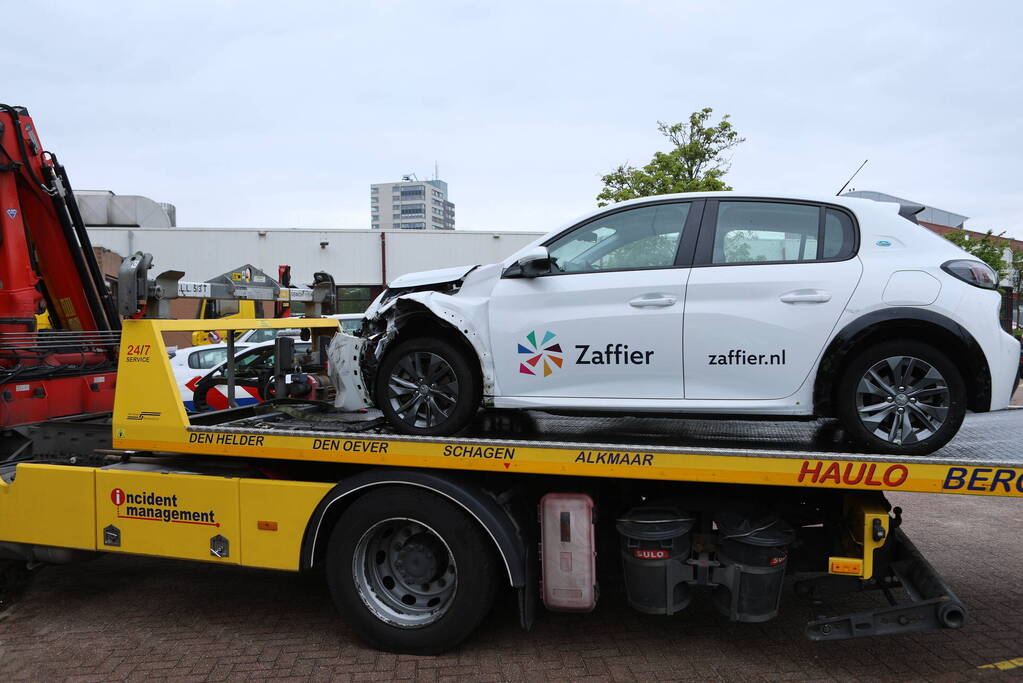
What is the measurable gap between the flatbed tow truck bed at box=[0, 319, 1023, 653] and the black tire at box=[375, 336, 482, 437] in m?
0.18

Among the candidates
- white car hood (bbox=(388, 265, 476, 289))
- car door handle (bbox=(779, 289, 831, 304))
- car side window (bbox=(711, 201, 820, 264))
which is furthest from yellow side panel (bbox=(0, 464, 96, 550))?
car door handle (bbox=(779, 289, 831, 304))

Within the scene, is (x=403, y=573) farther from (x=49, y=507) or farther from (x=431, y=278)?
(x=49, y=507)

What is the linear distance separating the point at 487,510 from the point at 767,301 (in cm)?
180

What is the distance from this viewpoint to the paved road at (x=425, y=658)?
13.1 ft

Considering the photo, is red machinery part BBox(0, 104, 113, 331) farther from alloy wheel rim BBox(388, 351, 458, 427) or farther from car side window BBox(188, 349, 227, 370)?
car side window BBox(188, 349, 227, 370)

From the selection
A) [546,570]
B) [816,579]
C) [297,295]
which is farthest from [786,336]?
[297,295]

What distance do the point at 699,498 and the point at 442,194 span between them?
94.6 meters

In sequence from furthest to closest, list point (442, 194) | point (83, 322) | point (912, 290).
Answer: point (442, 194)
point (83, 322)
point (912, 290)

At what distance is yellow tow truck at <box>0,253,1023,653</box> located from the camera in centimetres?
379

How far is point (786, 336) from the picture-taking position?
386 cm

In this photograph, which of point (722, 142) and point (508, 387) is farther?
point (722, 142)

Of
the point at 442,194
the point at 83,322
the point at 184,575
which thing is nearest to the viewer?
the point at 184,575

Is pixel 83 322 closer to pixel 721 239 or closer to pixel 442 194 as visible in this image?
pixel 721 239

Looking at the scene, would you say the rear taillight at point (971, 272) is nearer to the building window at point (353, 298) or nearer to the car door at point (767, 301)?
the car door at point (767, 301)
